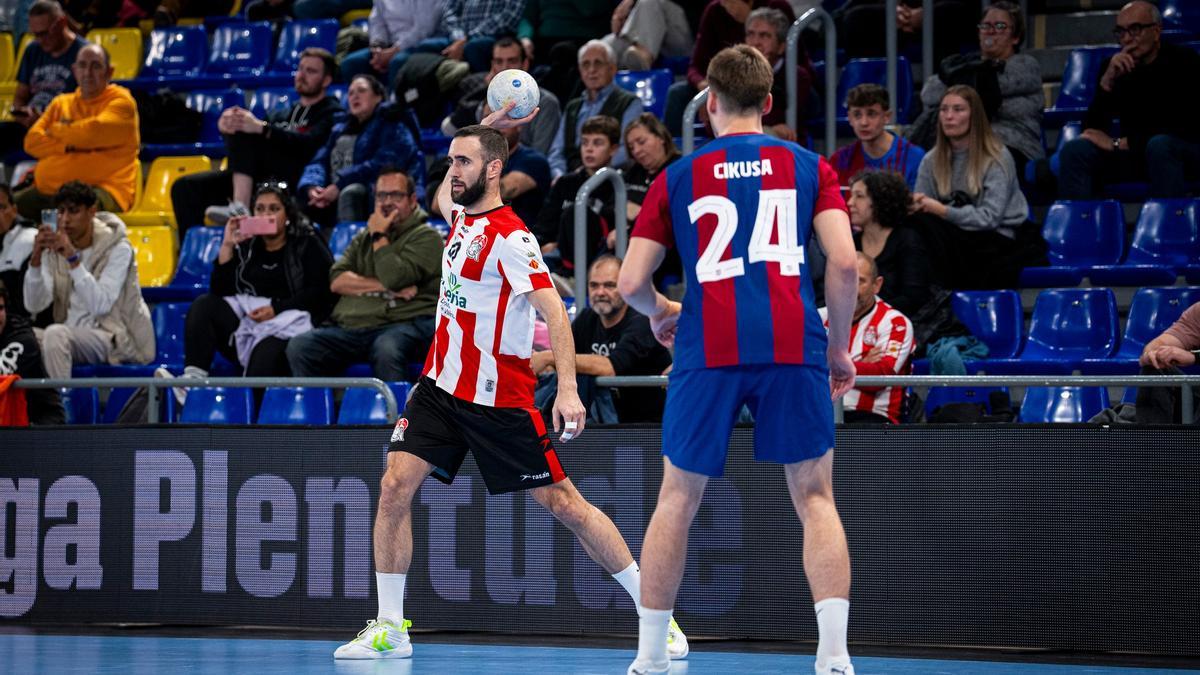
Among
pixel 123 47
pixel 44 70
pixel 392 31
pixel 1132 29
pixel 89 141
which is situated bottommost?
pixel 89 141

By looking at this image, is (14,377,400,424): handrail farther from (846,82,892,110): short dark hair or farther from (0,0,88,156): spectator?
(0,0,88,156): spectator

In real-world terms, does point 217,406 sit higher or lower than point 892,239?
lower

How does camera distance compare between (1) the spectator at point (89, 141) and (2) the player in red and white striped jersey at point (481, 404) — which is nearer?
(2) the player in red and white striped jersey at point (481, 404)

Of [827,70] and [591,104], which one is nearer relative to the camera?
[827,70]

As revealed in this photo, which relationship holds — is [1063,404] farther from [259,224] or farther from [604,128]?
[259,224]

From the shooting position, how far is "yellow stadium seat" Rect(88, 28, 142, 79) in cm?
1524

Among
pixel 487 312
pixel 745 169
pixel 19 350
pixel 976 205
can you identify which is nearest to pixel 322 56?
pixel 19 350

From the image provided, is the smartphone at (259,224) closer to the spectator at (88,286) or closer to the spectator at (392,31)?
the spectator at (88,286)

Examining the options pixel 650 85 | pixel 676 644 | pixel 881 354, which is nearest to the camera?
pixel 676 644

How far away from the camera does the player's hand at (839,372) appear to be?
528 centimetres

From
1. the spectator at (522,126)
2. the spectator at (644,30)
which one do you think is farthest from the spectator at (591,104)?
the spectator at (644,30)

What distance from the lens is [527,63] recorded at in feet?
40.3

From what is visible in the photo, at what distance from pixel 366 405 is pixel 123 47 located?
7585mm

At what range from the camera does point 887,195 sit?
9.25m
